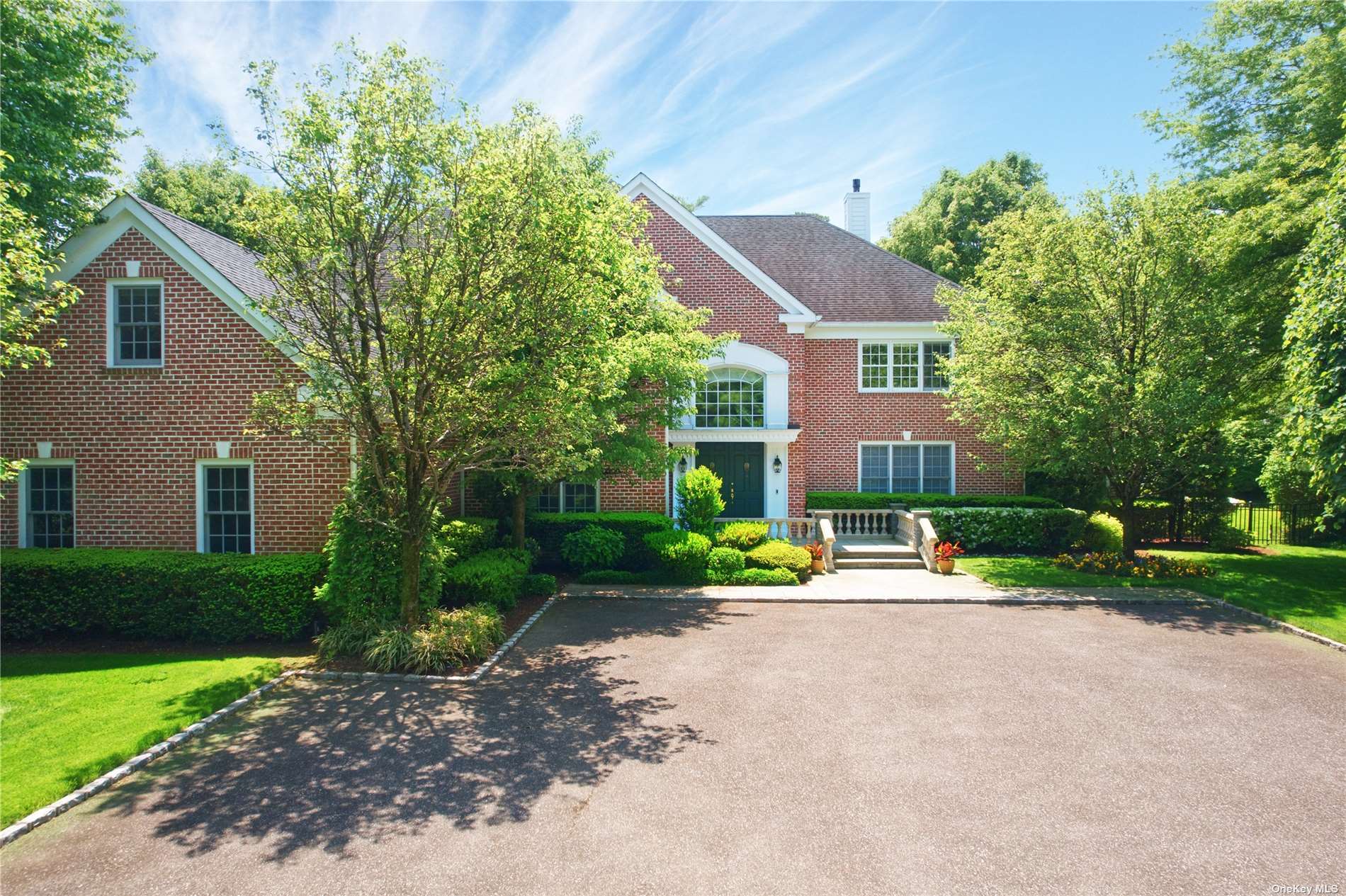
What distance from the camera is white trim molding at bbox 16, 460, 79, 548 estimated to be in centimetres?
1241

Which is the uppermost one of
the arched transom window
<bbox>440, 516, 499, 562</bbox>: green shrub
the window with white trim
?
the window with white trim

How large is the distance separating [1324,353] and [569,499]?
51.9 feet

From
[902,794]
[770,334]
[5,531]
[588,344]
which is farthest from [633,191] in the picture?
[902,794]

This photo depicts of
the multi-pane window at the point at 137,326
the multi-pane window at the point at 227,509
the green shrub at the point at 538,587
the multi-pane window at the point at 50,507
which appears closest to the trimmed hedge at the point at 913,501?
the green shrub at the point at 538,587

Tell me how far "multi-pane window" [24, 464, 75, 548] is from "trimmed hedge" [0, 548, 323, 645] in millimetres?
1320

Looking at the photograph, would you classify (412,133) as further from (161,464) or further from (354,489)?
(161,464)

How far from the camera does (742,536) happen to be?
16.7 meters

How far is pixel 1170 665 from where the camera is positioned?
1009 centimetres

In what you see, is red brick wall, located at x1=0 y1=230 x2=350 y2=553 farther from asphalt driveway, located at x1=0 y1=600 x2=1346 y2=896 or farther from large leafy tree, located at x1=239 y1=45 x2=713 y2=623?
asphalt driveway, located at x1=0 y1=600 x2=1346 y2=896

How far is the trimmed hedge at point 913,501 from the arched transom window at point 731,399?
3075 mm

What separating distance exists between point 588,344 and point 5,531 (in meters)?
11.3

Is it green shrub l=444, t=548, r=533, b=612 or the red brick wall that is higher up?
the red brick wall

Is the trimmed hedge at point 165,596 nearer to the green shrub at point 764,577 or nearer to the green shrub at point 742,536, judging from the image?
the green shrub at point 764,577

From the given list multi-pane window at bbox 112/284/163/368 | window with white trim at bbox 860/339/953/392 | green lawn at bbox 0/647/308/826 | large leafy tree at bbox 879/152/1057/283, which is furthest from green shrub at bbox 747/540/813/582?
large leafy tree at bbox 879/152/1057/283
